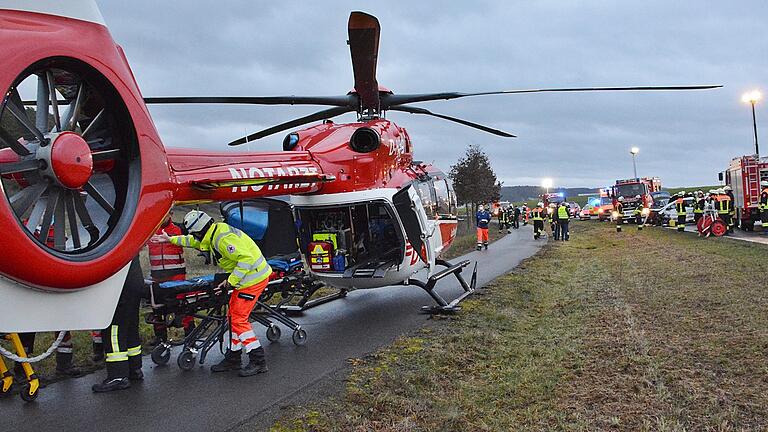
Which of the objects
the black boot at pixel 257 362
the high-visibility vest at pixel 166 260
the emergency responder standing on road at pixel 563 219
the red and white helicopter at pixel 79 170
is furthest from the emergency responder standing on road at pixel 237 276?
the emergency responder standing on road at pixel 563 219

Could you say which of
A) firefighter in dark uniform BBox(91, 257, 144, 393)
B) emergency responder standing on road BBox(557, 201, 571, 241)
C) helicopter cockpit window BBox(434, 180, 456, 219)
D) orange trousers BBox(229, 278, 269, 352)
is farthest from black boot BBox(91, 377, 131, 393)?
emergency responder standing on road BBox(557, 201, 571, 241)

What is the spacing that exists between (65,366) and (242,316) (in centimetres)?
219

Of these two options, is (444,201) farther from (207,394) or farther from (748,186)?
(748,186)

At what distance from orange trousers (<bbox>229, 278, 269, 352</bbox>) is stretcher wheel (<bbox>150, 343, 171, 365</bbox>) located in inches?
40.4

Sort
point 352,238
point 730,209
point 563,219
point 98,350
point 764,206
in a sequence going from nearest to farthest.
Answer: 1. point 98,350
2. point 352,238
3. point 764,206
4. point 730,209
5. point 563,219

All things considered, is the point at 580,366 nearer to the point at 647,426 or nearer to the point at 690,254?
the point at 647,426

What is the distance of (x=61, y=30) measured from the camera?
3.74 metres

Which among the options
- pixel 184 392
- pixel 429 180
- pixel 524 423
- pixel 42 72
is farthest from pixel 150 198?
pixel 429 180

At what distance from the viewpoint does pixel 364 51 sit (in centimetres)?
691

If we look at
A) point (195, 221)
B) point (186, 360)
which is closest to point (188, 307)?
point (186, 360)

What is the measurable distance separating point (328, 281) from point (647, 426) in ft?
17.6

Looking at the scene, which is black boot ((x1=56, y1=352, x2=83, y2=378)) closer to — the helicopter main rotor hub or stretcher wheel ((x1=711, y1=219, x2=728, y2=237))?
the helicopter main rotor hub

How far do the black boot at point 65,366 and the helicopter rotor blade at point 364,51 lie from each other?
4894 mm

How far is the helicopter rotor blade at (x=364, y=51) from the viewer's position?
6.23 m
